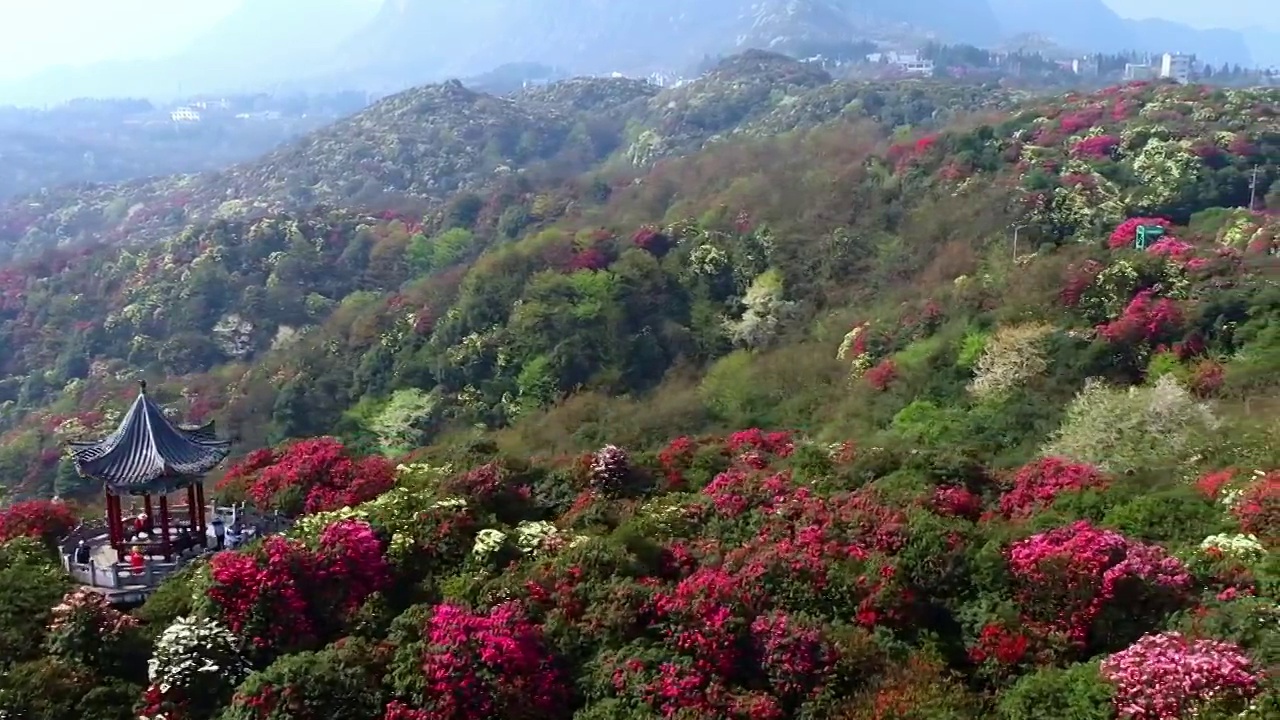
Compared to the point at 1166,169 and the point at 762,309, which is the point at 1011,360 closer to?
the point at 762,309

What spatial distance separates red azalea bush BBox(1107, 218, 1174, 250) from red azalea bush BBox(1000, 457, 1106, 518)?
13918 mm

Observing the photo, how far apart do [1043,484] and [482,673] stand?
26.7 ft

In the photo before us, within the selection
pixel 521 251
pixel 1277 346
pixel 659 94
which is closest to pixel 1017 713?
pixel 1277 346

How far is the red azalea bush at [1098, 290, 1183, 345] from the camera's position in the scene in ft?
68.8

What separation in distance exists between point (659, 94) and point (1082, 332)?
79562mm

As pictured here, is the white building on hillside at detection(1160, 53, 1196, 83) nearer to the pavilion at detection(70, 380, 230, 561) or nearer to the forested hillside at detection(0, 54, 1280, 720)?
the forested hillside at detection(0, 54, 1280, 720)

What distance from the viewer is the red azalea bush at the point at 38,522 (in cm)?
1358

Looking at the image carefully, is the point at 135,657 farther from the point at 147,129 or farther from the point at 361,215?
the point at 147,129

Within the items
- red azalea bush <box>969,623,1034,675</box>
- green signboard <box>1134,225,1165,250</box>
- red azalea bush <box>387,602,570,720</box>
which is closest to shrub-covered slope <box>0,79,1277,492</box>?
green signboard <box>1134,225,1165,250</box>

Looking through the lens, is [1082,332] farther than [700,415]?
No

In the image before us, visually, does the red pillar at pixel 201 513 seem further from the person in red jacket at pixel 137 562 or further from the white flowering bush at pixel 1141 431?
the white flowering bush at pixel 1141 431

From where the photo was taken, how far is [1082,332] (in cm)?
2192

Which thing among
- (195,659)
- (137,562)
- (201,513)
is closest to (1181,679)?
(195,659)

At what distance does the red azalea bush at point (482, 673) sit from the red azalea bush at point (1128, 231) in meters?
21.4
